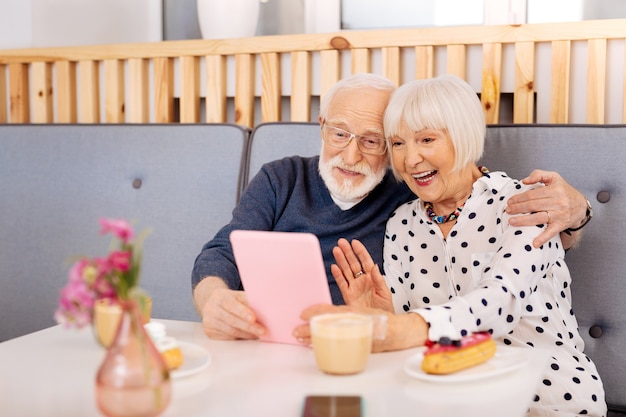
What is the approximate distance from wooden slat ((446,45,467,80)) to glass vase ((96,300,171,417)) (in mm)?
1522

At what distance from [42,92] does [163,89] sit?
0.48 meters

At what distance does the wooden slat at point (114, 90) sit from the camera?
2537 mm

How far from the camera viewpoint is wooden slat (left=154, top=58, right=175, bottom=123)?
8.11 feet

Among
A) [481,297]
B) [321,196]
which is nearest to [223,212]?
[321,196]

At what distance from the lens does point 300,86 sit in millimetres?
2301

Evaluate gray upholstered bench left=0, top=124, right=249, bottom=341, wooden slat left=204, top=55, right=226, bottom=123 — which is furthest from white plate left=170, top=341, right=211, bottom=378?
wooden slat left=204, top=55, right=226, bottom=123

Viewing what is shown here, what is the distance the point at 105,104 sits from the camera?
8.59 feet

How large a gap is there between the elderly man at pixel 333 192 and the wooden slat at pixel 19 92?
1.23 m

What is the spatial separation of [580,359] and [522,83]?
2.68 ft

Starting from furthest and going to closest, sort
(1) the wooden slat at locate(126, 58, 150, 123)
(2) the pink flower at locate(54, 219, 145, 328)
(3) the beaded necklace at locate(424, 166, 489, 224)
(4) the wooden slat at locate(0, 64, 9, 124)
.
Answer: (4) the wooden slat at locate(0, 64, 9, 124) < (1) the wooden slat at locate(126, 58, 150, 123) < (3) the beaded necklace at locate(424, 166, 489, 224) < (2) the pink flower at locate(54, 219, 145, 328)

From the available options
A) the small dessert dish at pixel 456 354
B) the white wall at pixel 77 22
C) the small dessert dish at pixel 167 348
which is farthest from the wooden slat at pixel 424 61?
the small dessert dish at pixel 167 348

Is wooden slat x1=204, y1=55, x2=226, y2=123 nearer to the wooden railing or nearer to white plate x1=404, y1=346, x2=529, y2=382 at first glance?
the wooden railing

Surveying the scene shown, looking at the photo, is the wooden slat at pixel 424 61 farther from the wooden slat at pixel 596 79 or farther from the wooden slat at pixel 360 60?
the wooden slat at pixel 596 79

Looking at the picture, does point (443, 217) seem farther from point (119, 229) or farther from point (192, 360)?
point (119, 229)
